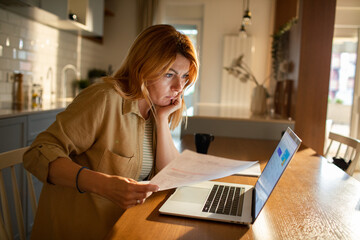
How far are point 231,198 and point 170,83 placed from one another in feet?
1.67

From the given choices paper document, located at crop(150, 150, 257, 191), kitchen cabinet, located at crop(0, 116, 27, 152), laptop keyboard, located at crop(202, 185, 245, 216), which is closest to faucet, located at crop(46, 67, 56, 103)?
kitchen cabinet, located at crop(0, 116, 27, 152)

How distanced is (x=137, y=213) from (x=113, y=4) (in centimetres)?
554

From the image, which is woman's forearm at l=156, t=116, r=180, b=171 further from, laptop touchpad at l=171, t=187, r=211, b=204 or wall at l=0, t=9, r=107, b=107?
wall at l=0, t=9, r=107, b=107

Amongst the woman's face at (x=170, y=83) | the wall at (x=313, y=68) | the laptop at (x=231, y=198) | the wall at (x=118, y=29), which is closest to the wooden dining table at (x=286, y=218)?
the laptop at (x=231, y=198)

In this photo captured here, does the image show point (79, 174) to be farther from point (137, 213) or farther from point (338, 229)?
point (338, 229)

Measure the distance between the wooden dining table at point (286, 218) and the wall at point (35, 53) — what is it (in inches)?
103

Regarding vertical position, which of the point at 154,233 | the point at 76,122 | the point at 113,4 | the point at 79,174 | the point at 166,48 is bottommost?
the point at 154,233

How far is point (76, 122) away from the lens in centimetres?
105

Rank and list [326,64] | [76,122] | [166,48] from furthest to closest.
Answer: [326,64] → [166,48] → [76,122]

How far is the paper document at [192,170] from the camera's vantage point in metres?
0.93

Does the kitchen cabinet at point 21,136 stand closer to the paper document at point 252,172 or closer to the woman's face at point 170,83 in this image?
the woman's face at point 170,83

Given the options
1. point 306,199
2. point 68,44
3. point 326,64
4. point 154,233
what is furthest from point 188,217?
point 68,44

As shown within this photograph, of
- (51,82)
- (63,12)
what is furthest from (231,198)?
(51,82)

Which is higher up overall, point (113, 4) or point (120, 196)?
point (113, 4)
